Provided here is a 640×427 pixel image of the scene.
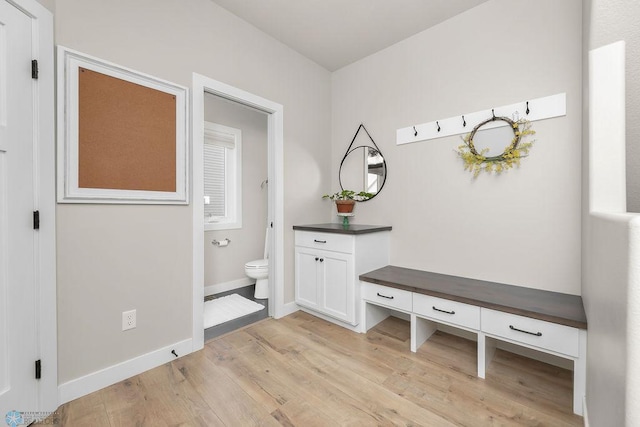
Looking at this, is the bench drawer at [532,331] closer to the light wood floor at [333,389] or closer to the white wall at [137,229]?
the light wood floor at [333,389]

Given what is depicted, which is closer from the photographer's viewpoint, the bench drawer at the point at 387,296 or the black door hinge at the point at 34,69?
the black door hinge at the point at 34,69

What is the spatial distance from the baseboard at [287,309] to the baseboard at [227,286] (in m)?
1.18

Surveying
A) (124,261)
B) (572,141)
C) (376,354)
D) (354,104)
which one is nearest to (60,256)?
(124,261)

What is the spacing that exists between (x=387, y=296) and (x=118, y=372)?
6.23 feet

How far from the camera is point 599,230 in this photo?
1.00m

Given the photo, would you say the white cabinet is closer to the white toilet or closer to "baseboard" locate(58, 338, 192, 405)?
the white toilet

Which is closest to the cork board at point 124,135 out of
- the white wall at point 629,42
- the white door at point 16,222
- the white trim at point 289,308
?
the white door at point 16,222

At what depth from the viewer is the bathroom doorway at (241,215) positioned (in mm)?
2076

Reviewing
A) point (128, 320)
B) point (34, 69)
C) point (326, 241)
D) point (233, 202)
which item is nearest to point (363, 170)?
point (326, 241)

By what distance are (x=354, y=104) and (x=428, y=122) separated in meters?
0.93

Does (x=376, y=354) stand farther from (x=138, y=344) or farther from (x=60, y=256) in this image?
(x=60, y=256)

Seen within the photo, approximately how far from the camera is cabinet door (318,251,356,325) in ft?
7.69

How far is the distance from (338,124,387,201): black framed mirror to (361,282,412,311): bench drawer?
102cm

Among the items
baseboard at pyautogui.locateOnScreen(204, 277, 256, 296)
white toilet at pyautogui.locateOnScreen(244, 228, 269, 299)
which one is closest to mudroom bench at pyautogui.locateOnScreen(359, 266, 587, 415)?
white toilet at pyautogui.locateOnScreen(244, 228, 269, 299)
